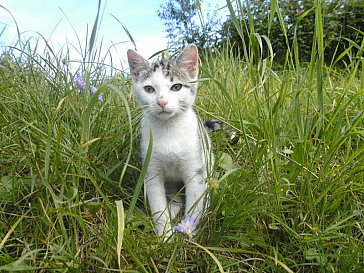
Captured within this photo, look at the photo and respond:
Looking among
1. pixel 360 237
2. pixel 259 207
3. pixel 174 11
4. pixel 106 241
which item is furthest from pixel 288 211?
pixel 174 11

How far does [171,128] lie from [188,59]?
13.2 inches

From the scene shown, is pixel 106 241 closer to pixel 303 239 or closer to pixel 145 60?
pixel 303 239

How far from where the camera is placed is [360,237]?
5.31 ft

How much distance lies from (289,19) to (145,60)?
6.61 meters

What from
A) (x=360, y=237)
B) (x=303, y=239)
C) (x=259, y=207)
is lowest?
(x=360, y=237)

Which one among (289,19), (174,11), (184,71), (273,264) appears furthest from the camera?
(289,19)

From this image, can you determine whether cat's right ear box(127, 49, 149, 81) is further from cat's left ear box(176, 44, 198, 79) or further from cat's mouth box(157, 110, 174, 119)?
cat's mouth box(157, 110, 174, 119)

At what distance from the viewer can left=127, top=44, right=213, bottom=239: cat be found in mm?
1799

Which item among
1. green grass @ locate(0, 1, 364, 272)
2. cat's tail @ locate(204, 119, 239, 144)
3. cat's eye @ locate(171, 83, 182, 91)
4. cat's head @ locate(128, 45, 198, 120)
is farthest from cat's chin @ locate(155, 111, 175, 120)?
cat's tail @ locate(204, 119, 239, 144)

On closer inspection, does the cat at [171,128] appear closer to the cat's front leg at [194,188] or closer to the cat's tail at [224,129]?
the cat's front leg at [194,188]

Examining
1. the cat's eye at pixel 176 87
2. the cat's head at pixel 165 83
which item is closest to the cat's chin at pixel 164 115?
the cat's head at pixel 165 83

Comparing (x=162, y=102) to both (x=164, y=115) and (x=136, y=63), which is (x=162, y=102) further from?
(x=136, y=63)

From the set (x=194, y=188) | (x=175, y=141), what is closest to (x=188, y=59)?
(x=175, y=141)

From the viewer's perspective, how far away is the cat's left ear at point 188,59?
1.89 m
